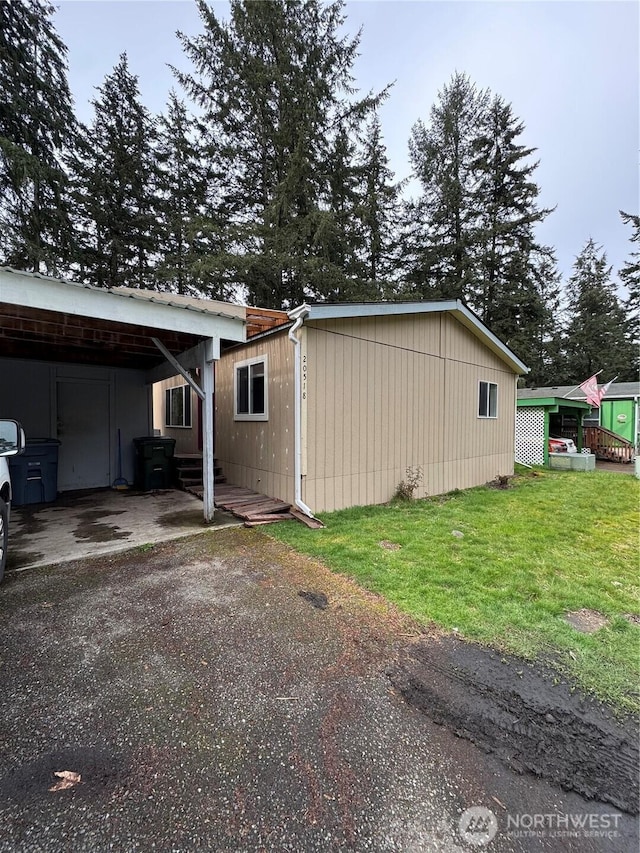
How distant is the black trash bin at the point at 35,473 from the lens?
6562 millimetres

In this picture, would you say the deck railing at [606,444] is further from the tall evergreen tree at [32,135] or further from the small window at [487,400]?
the tall evergreen tree at [32,135]

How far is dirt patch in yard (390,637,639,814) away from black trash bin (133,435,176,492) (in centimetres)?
687

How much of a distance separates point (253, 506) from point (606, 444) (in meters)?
16.0

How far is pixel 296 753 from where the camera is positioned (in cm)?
174

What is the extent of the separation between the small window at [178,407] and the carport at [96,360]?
1382 millimetres

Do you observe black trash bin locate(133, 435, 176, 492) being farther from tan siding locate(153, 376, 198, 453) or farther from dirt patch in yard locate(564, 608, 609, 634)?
dirt patch in yard locate(564, 608, 609, 634)

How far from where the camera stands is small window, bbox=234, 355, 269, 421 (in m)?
6.64

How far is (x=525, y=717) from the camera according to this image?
79.0 inches

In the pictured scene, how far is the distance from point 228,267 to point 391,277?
8.51 meters

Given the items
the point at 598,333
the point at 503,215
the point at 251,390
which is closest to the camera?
the point at 251,390

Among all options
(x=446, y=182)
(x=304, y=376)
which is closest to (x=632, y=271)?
(x=446, y=182)

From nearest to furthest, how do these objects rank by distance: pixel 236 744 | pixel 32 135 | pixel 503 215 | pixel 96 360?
pixel 236 744 → pixel 96 360 → pixel 32 135 → pixel 503 215

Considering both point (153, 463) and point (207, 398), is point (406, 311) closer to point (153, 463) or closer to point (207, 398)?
point (207, 398)

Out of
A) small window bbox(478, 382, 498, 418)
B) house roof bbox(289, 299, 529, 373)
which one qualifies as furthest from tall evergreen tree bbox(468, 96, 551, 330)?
small window bbox(478, 382, 498, 418)
